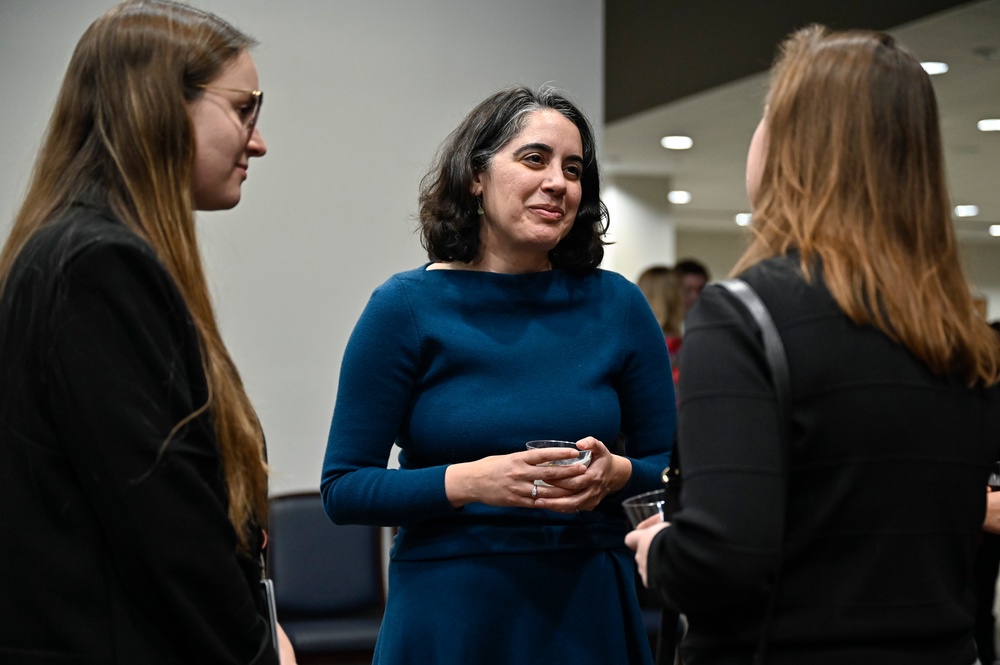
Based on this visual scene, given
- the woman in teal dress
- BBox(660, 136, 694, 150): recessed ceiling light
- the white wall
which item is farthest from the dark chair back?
BBox(660, 136, 694, 150): recessed ceiling light

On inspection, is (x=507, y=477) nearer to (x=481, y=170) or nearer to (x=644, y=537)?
(x=644, y=537)

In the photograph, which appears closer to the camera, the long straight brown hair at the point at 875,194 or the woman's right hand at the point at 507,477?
the long straight brown hair at the point at 875,194

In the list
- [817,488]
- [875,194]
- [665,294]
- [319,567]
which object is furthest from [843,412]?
[665,294]

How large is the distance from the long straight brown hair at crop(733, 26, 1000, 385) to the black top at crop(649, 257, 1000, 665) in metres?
0.05

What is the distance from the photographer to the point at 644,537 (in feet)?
4.33

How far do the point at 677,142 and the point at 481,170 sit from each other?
7037mm

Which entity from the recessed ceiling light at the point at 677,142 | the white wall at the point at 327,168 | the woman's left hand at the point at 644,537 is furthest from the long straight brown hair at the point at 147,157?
the recessed ceiling light at the point at 677,142

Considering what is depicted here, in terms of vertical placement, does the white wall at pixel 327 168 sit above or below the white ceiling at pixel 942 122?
below

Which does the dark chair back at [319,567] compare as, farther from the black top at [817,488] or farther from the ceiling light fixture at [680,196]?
the ceiling light fixture at [680,196]

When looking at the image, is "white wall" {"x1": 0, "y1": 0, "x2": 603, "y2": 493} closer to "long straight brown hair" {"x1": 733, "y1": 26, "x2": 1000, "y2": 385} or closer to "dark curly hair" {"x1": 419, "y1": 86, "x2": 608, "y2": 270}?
"dark curly hair" {"x1": 419, "y1": 86, "x2": 608, "y2": 270}

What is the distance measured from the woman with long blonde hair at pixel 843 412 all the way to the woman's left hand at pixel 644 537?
24 millimetres

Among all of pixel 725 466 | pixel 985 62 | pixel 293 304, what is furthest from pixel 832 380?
pixel 985 62

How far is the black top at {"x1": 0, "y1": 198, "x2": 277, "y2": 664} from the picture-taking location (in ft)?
3.74

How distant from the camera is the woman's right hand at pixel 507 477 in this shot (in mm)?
1719
